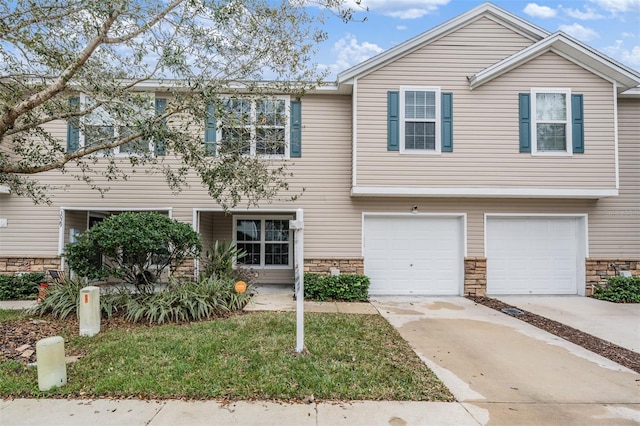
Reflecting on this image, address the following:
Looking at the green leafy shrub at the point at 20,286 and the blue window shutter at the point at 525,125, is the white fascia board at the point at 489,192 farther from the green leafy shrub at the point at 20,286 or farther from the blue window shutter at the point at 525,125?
the green leafy shrub at the point at 20,286

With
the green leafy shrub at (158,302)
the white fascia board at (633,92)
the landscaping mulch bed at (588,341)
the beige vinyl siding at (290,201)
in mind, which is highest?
the white fascia board at (633,92)

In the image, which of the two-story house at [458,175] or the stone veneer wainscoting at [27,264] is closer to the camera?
the two-story house at [458,175]

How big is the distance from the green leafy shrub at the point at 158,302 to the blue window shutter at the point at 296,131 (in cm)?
395

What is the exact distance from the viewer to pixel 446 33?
9.09m

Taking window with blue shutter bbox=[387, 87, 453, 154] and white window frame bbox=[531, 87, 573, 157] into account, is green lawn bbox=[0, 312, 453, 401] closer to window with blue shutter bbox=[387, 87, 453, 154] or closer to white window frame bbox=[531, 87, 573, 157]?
window with blue shutter bbox=[387, 87, 453, 154]

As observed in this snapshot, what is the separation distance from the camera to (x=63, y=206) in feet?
30.5

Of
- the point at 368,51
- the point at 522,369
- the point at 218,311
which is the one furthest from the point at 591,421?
the point at 368,51

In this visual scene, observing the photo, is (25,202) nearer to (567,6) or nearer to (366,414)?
(366,414)

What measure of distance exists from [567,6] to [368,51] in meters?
5.24

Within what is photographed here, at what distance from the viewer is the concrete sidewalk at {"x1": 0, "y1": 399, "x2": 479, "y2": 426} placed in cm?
320

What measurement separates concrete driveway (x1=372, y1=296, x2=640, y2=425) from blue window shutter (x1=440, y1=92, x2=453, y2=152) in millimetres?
4239

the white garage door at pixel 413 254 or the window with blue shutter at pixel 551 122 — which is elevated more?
the window with blue shutter at pixel 551 122

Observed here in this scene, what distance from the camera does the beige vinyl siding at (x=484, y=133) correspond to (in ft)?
29.1

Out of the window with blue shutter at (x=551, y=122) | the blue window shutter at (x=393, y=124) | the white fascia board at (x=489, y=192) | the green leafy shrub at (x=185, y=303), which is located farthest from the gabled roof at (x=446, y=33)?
the green leafy shrub at (x=185, y=303)
